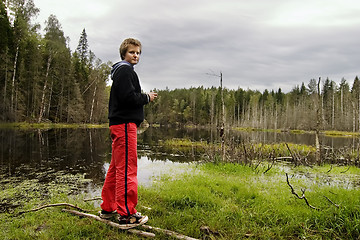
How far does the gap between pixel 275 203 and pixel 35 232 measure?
4002 millimetres

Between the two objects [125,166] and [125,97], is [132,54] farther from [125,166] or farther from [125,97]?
[125,166]

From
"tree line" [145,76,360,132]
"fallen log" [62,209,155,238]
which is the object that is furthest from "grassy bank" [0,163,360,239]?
"tree line" [145,76,360,132]

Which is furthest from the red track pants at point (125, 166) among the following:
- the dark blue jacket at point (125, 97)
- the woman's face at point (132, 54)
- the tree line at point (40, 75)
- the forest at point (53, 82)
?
the tree line at point (40, 75)

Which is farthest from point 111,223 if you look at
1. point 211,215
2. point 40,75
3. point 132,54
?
point 40,75

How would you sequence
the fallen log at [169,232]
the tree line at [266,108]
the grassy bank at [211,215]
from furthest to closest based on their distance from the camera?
the tree line at [266,108] < the grassy bank at [211,215] < the fallen log at [169,232]

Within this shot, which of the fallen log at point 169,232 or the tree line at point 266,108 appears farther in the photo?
the tree line at point 266,108

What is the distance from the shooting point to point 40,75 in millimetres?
34938

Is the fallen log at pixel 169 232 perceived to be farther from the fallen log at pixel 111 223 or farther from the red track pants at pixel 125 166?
the red track pants at pixel 125 166

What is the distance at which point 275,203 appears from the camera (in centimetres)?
431

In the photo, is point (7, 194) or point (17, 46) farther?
point (17, 46)

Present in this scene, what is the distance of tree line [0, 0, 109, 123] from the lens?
27578 mm

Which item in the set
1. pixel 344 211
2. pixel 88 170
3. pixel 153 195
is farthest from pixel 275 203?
pixel 88 170

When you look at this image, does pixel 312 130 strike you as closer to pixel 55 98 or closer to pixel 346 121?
pixel 346 121

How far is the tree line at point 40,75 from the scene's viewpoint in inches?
1086
